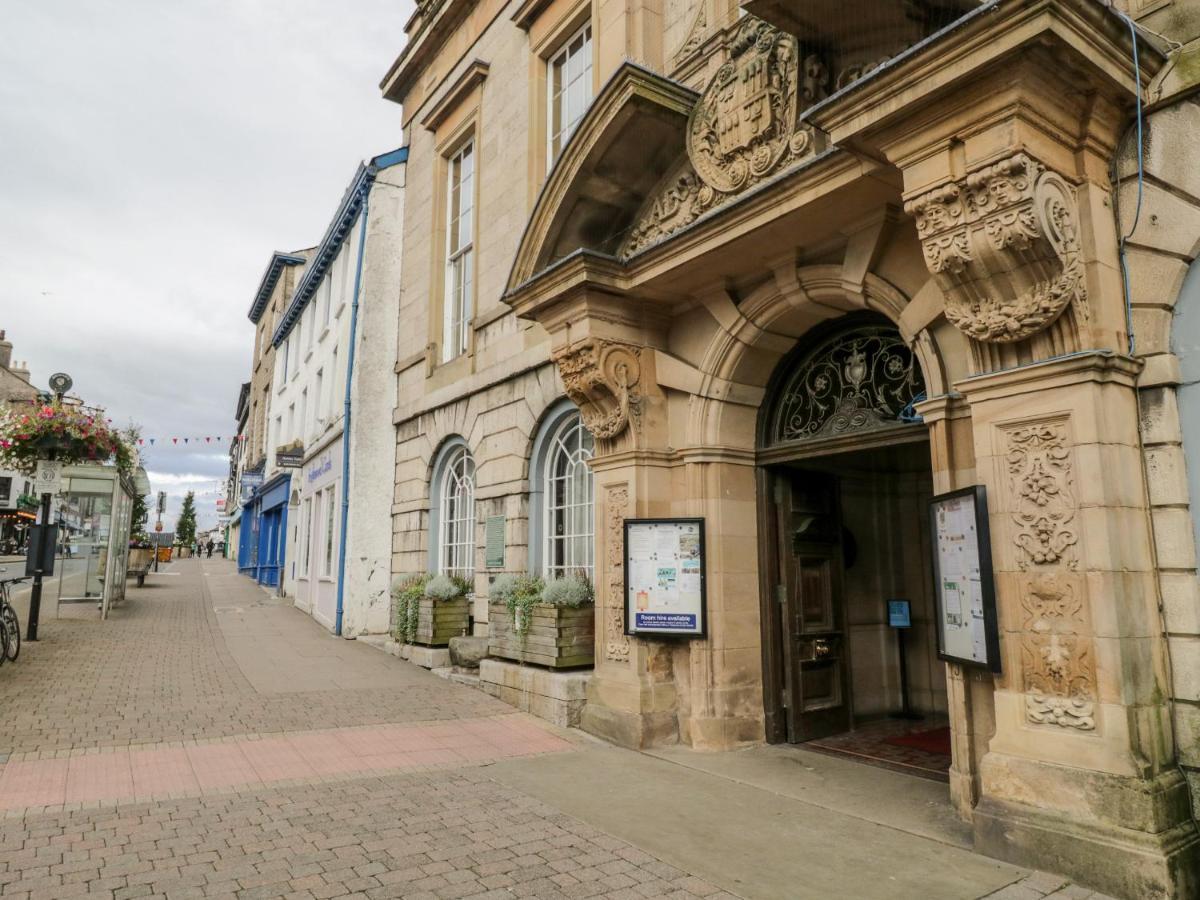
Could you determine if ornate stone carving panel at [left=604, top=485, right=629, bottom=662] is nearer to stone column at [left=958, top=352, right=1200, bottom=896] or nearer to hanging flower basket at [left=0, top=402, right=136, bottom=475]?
stone column at [left=958, top=352, right=1200, bottom=896]

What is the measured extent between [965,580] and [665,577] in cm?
280

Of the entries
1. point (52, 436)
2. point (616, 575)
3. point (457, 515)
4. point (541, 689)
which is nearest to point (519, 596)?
point (541, 689)

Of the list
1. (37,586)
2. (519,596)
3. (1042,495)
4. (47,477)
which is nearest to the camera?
(1042,495)

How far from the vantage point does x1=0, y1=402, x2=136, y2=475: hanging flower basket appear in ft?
39.5

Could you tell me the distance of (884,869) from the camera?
4.29 metres

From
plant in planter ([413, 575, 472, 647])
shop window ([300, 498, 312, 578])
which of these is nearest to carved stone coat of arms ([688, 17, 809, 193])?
plant in planter ([413, 575, 472, 647])

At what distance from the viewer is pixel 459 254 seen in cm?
1295

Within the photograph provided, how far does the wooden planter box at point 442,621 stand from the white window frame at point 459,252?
388cm

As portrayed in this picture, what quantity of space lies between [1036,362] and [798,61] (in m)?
3.04

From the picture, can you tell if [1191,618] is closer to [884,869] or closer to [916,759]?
[884,869]

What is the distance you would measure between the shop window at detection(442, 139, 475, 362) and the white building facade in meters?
1.95

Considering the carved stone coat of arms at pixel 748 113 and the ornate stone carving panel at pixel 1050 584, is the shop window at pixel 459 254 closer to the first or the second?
the carved stone coat of arms at pixel 748 113

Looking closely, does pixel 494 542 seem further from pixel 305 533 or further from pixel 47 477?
pixel 305 533

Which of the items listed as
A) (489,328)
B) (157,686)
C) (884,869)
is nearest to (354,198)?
(489,328)
